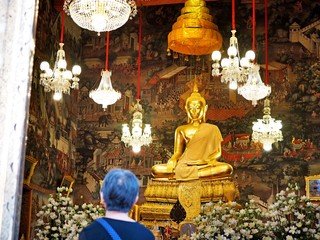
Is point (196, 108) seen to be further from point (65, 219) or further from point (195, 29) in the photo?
point (65, 219)

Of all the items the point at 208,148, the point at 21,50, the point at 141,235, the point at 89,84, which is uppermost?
the point at 89,84

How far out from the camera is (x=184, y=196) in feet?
34.3

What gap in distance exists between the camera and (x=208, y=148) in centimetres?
1170

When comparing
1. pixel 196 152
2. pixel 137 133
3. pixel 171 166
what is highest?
pixel 137 133

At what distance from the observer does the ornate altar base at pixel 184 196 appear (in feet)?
33.8

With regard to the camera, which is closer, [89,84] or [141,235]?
[141,235]

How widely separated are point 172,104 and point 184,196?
375 centimetres

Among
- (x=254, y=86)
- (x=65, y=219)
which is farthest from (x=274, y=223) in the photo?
(x=254, y=86)

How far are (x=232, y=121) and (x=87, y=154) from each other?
3354mm

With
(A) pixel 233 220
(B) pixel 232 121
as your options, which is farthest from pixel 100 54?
(A) pixel 233 220

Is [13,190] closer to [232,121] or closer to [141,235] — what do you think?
[141,235]

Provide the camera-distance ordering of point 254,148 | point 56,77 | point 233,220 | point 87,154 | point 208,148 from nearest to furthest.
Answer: point 233,220, point 56,77, point 208,148, point 254,148, point 87,154

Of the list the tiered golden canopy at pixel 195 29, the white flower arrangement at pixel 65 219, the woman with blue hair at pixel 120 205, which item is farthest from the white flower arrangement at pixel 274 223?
the tiered golden canopy at pixel 195 29

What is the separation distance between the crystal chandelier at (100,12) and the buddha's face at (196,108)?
3.88m
